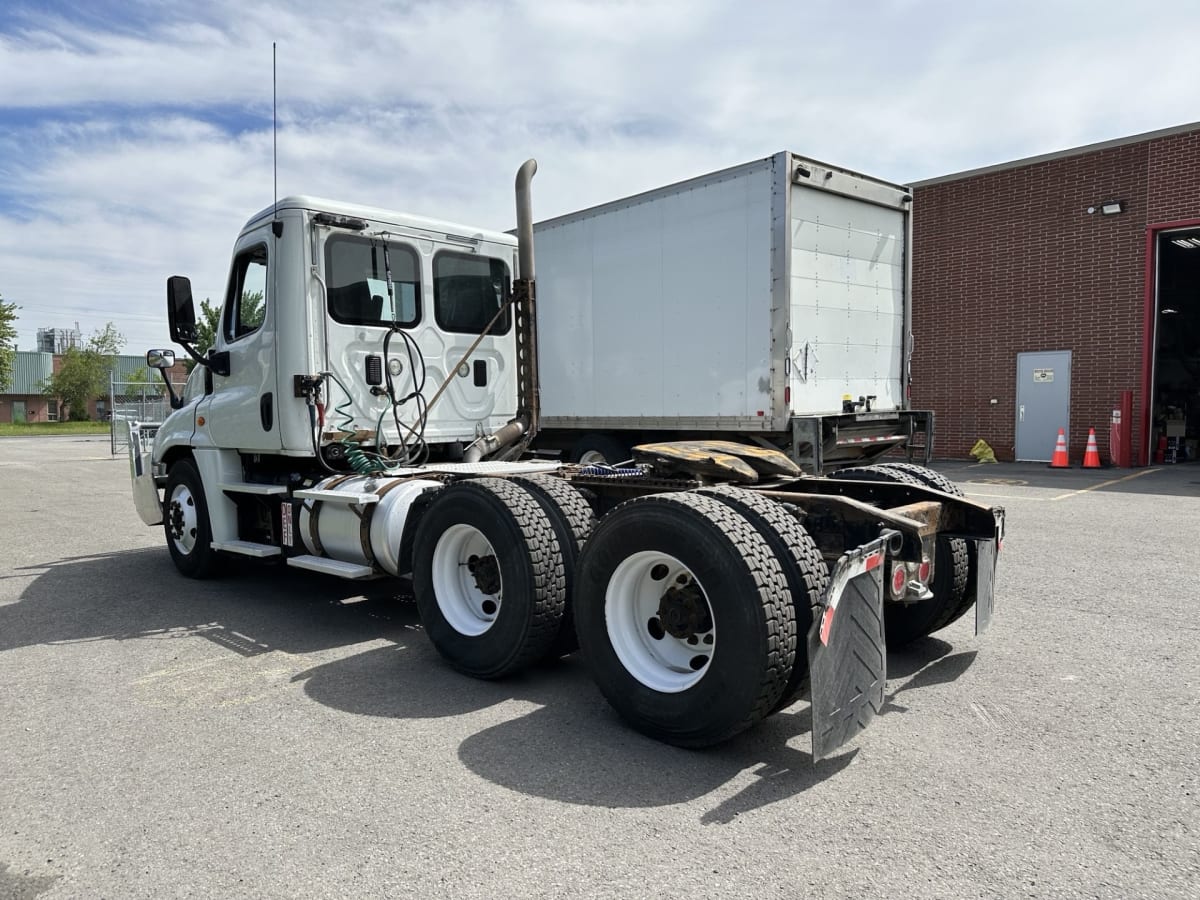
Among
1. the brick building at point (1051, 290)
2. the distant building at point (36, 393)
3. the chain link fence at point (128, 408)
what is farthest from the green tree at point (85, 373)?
the brick building at point (1051, 290)

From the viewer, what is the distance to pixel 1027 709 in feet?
13.6

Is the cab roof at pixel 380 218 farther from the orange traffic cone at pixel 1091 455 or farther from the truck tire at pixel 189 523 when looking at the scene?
the orange traffic cone at pixel 1091 455

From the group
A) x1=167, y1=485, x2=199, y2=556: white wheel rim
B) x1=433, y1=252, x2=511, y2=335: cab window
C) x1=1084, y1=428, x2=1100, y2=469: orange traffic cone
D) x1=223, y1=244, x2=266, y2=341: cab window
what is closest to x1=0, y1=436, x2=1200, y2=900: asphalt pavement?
x1=167, y1=485, x2=199, y2=556: white wheel rim

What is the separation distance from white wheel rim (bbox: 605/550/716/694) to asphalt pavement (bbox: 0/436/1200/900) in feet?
1.08

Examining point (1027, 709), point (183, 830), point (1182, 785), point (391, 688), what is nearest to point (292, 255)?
point (391, 688)

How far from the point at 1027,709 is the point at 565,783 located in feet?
7.45

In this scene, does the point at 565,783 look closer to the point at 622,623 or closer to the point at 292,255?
the point at 622,623

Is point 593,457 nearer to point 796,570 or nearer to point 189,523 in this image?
point 189,523

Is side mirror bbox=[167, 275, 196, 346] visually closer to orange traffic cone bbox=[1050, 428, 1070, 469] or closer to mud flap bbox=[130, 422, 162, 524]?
mud flap bbox=[130, 422, 162, 524]

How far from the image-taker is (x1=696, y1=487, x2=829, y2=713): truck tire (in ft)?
11.6

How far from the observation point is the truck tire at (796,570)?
11.6ft

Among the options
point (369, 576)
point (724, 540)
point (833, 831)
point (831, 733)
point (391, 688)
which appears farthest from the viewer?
point (369, 576)

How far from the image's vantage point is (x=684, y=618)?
3857 millimetres

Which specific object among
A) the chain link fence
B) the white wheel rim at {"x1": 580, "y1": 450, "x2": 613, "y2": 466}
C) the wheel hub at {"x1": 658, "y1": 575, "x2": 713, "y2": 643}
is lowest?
the wheel hub at {"x1": 658, "y1": 575, "x2": 713, "y2": 643}
